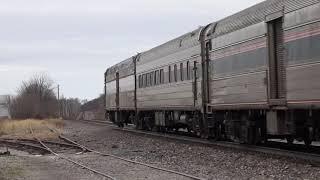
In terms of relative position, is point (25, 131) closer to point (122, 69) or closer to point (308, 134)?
point (122, 69)

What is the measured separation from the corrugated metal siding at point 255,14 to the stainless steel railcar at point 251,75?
3cm

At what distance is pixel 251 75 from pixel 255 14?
1.61 meters

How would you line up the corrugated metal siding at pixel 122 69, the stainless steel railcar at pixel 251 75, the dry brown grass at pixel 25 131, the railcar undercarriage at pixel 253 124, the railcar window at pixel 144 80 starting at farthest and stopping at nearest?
the dry brown grass at pixel 25 131, the corrugated metal siding at pixel 122 69, the railcar window at pixel 144 80, the railcar undercarriage at pixel 253 124, the stainless steel railcar at pixel 251 75

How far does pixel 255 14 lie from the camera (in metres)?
16.0

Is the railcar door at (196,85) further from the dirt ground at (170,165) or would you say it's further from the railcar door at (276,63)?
the railcar door at (276,63)

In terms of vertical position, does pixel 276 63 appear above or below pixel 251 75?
above

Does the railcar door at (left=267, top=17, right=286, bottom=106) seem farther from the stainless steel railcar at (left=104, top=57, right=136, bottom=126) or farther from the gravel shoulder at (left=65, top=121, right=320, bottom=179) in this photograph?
the stainless steel railcar at (left=104, top=57, right=136, bottom=126)

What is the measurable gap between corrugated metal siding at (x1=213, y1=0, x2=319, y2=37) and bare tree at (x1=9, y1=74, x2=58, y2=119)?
75361 millimetres

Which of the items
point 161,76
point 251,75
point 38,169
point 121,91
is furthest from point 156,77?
point 38,169

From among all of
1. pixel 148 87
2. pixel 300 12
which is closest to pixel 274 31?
pixel 300 12

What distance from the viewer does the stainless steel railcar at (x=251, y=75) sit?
13151 mm

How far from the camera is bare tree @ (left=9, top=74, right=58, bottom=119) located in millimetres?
94956

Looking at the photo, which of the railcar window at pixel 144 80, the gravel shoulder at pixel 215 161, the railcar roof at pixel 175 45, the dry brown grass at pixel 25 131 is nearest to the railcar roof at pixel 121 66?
the railcar roof at pixel 175 45

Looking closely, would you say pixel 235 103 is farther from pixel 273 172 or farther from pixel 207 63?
pixel 273 172
